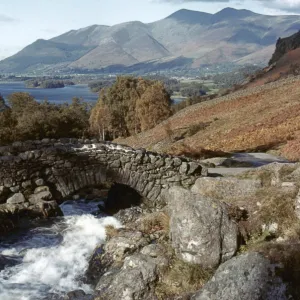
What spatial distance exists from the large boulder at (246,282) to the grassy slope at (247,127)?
606 inches

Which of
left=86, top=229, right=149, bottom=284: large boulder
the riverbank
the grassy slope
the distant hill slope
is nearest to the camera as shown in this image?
the riverbank

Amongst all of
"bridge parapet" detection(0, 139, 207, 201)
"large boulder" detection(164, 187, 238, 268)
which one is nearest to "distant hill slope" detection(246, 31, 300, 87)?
"bridge parapet" detection(0, 139, 207, 201)

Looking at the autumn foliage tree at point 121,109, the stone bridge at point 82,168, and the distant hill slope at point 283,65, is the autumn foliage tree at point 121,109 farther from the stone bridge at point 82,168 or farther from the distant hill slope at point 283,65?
the stone bridge at point 82,168

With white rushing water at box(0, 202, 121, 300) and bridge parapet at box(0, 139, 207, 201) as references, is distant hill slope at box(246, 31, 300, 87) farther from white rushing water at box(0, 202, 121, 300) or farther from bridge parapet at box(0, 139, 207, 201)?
white rushing water at box(0, 202, 121, 300)

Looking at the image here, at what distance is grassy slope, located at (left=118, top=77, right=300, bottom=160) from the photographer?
2627cm

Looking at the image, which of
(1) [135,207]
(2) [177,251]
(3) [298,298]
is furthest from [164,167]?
(3) [298,298]

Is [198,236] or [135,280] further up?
[198,236]

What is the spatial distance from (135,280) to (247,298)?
97.6 inches

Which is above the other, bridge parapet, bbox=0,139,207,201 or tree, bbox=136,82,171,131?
bridge parapet, bbox=0,139,207,201

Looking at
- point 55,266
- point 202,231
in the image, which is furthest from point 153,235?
point 55,266

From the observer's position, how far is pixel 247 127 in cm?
3216

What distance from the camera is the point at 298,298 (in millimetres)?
6852

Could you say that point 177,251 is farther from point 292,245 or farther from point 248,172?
point 248,172

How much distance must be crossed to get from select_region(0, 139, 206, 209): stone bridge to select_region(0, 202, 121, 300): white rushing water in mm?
1242
